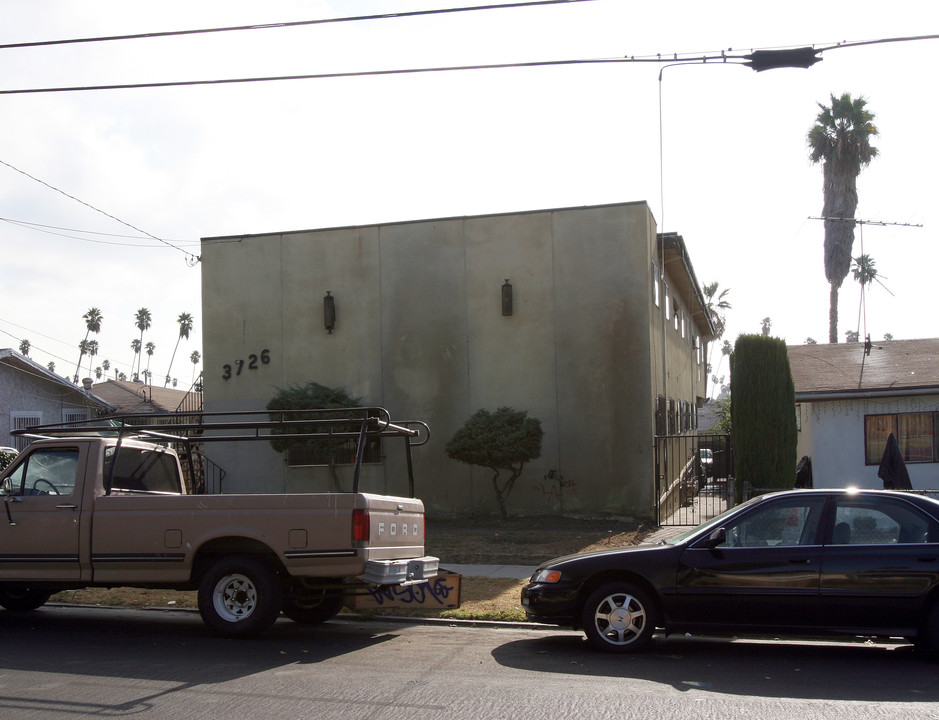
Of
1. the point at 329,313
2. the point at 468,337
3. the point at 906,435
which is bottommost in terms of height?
the point at 906,435

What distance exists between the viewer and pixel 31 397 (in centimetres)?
2975

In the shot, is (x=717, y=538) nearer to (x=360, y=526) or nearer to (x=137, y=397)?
(x=360, y=526)

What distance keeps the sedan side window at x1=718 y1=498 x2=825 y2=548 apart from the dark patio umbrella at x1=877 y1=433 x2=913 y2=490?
8.39 meters

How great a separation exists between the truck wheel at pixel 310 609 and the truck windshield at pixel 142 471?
201 cm

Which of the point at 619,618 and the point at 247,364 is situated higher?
the point at 247,364

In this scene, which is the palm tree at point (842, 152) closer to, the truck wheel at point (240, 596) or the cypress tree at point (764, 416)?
the cypress tree at point (764, 416)

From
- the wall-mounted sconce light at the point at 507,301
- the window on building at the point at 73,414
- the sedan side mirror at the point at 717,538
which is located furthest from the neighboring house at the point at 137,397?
the sedan side mirror at the point at 717,538

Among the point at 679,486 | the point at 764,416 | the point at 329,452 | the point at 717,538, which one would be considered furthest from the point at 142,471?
the point at 679,486

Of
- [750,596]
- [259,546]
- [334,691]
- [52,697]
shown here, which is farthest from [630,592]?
[52,697]

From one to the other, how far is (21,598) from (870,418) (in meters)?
16.2

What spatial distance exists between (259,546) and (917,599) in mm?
5793

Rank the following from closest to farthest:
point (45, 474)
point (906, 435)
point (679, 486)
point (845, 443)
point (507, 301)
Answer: point (45, 474) < point (906, 435) < point (845, 443) < point (507, 301) < point (679, 486)

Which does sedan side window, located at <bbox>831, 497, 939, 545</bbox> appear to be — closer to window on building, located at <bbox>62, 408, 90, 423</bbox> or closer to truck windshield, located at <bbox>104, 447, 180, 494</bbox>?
truck windshield, located at <bbox>104, 447, 180, 494</bbox>

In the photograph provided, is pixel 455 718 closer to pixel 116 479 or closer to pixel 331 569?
pixel 331 569
